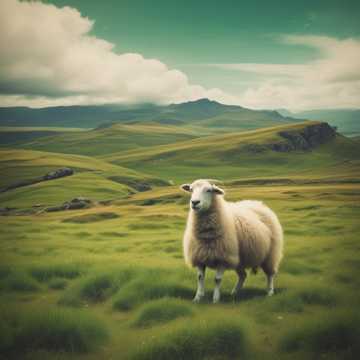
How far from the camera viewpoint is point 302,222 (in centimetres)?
2909

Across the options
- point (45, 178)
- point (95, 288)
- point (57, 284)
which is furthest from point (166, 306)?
point (45, 178)

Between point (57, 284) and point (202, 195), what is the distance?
237 inches

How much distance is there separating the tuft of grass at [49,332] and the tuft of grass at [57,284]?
4.12 meters

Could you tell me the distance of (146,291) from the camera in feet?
35.2

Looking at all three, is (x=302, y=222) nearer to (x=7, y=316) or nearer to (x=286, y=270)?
(x=286, y=270)

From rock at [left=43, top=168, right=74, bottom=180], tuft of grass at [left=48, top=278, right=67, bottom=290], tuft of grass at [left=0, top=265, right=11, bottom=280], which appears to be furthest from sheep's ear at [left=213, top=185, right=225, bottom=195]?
rock at [left=43, top=168, right=74, bottom=180]

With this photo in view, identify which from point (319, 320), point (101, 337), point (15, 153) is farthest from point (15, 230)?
point (15, 153)

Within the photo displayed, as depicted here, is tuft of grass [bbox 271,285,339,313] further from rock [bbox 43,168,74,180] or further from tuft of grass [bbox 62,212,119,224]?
rock [bbox 43,168,74,180]

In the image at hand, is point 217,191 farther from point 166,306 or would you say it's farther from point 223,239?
point 166,306

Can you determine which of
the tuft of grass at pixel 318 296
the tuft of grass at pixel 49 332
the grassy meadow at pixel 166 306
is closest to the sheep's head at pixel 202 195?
the grassy meadow at pixel 166 306

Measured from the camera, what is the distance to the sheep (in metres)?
11.0

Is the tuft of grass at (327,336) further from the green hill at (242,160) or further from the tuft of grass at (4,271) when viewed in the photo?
the green hill at (242,160)

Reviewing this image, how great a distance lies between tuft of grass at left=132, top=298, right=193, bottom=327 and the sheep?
1.19 meters

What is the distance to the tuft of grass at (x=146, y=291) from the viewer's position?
407 inches
